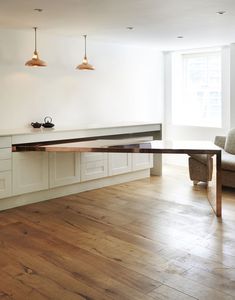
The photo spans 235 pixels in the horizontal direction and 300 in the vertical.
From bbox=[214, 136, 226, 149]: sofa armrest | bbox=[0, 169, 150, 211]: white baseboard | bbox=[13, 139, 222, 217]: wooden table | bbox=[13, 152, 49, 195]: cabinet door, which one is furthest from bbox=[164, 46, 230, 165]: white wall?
bbox=[13, 152, 49, 195]: cabinet door

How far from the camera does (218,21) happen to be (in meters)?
4.44

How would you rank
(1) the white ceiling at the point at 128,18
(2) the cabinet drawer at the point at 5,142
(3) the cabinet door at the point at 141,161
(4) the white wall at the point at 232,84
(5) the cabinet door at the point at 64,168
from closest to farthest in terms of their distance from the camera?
(1) the white ceiling at the point at 128,18
(2) the cabinet drawer at the point at 5,142
(5) the cabinet door at the point at 64,168
(3) the cabinet door at the point at 141,161
(4) the white wall at the point at 232,84

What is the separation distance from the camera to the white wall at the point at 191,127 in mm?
6484

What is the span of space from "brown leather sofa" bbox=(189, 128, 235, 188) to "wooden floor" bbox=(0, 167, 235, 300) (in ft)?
0.98

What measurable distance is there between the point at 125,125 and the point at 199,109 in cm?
240

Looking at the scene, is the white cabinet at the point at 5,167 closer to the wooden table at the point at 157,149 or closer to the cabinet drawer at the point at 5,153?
the cabinet drawer at the point at 5,153

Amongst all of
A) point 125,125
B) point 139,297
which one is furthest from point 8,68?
point 139,297

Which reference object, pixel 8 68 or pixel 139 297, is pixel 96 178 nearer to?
pixel 8 68

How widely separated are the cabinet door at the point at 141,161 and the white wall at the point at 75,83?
0.95 metres

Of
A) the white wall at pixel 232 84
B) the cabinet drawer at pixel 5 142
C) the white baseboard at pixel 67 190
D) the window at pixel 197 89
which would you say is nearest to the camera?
the cabinet drawer at pixel 5 142

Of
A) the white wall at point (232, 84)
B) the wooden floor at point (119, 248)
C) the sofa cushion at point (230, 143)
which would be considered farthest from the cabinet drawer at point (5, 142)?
the white wall at point (232, 84)

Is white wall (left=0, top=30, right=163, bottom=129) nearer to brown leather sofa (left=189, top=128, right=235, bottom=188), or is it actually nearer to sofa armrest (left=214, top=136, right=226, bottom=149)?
sofa armrest (left=214, top=136, right=226, bottom=149)

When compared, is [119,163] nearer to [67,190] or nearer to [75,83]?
[67,190]

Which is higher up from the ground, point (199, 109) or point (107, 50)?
point (107, 50)
